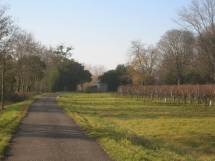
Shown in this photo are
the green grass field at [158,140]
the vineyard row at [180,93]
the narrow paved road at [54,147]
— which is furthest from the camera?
the vineyard row at [180,93]

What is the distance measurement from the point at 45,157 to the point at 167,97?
39420 millimetres

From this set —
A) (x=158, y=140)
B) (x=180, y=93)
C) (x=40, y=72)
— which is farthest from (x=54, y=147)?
(x=40, y=72)

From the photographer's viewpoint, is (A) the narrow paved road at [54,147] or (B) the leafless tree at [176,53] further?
(B) the leafless tree at [176,53]

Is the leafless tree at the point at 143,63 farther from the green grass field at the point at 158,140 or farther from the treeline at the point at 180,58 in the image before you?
the green grass field at the point at 158,140

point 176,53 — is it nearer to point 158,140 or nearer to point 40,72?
point 40,72

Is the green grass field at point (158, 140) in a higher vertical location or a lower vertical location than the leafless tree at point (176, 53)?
lower

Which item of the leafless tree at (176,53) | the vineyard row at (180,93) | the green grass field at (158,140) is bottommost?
the green grass field at (158,140)

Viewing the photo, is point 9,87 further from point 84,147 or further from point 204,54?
point 84,147

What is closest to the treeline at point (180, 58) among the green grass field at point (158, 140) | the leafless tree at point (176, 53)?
the leafless tree at point (176, 53)

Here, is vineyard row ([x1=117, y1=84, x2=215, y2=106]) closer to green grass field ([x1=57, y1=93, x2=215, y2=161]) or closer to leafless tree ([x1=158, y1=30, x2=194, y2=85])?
leafless tree ([x1=158, y1=30, x2=194, y2=85])

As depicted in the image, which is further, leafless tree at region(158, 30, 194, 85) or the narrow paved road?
leafless tree at region(158, 30, 194, 85)

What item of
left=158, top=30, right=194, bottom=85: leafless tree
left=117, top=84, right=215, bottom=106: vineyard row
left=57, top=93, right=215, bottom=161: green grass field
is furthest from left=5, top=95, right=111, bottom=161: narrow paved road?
left=158, top=30, right=194, bottom=85: leafless tree

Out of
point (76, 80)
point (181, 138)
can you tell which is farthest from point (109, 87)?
point (181, 138)

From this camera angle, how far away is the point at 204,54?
56.7 meters
